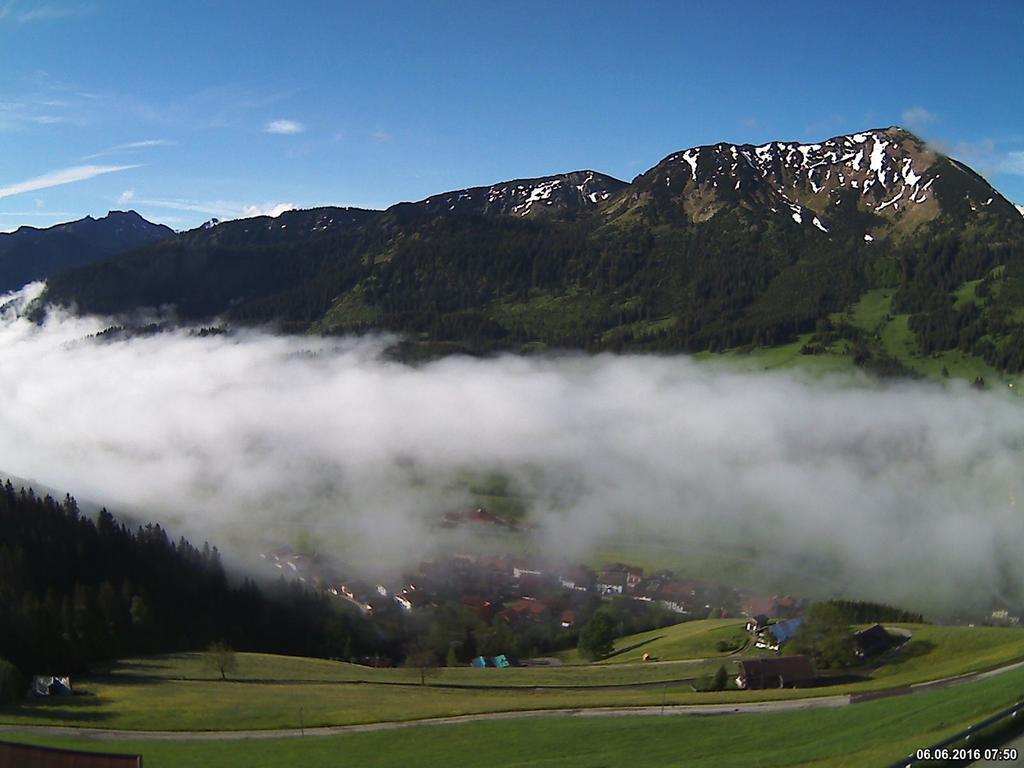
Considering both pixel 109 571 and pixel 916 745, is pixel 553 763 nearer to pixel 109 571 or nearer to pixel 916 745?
pixel 916 745

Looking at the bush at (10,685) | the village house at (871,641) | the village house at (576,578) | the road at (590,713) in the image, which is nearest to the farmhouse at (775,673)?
the village house at (871,641)

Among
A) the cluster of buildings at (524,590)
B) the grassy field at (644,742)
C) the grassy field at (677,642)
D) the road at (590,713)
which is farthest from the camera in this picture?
the cluster of buildings at (524,590)

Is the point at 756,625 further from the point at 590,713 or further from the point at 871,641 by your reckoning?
the point at 590,713

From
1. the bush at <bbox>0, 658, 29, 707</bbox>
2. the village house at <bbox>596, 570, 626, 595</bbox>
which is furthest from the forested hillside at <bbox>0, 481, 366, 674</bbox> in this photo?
the village house at <bbox>596, 570, 626, 595</bbox>

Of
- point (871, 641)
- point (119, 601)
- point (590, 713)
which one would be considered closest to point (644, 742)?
point (590, 713)

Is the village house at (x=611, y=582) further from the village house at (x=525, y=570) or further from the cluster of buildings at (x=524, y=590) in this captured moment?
the village house at (x=525, y=570)

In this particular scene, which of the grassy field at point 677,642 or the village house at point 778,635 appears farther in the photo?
the grassy field at point 677,642

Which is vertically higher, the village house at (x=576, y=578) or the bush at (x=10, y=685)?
the bush at (x=10, y=685)
